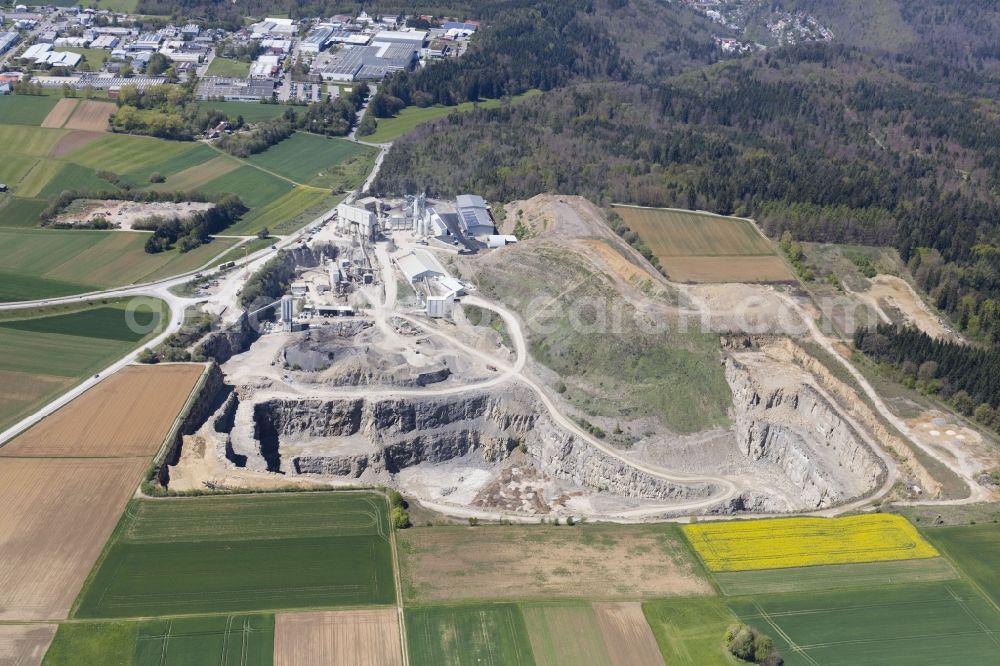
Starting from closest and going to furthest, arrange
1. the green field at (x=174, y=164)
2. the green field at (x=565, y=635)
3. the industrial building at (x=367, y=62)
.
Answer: the green field at (x=565, y=635) < the green field at (x=174, y=164) < the industrial building at (x=367, y=62)

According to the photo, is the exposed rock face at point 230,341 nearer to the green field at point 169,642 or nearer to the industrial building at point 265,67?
the green field at point 169,642

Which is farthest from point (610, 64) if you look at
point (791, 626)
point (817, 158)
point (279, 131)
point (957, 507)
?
point (791, 626)

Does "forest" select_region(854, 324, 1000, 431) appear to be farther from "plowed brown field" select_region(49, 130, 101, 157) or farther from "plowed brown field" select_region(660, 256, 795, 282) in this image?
"plowed brown field" select_region(49, 130, 101, 157)

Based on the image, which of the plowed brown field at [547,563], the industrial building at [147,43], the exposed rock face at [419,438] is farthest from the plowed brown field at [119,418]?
the industrial building at [147,43]

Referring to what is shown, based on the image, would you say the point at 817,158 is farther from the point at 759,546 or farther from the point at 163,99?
the point at 163,99

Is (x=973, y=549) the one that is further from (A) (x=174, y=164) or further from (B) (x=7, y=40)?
(B) (x=7, y=40)

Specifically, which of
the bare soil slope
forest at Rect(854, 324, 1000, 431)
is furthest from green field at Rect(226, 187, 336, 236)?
forest at Rect(854, 324, 1000, 431)

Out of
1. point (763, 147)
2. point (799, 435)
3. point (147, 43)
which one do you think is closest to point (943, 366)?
point (799, 435)
